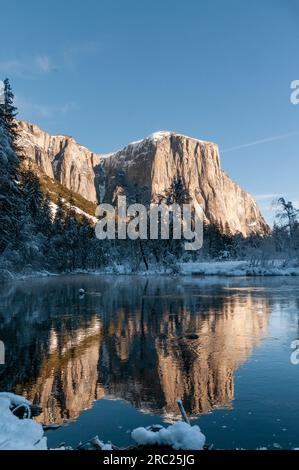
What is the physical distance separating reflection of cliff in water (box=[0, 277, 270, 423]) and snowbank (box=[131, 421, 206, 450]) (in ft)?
7.26

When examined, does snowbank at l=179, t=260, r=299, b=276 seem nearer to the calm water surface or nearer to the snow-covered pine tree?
the calm water surface

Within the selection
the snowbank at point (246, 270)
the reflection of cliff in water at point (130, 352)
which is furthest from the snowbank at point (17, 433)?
the snowbank at point (246, 270)

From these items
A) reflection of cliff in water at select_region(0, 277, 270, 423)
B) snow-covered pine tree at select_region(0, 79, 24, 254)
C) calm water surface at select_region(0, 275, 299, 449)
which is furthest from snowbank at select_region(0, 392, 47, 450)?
snow-covered pine tree at select_region(0, 79, 24, 254)

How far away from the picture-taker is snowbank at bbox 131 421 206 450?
242 inches

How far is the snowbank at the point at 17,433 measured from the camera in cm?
620

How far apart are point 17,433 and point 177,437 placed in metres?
2.65

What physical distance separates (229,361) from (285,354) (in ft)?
6.99

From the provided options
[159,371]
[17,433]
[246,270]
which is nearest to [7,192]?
[159,371]

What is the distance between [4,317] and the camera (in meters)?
21.6

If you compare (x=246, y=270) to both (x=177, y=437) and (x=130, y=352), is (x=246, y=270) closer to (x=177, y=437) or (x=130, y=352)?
(x=130, y=352)

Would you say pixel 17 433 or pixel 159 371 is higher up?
pixel 17 433

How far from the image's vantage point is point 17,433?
6758 mm

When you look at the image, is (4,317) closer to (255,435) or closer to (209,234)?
(255,435)

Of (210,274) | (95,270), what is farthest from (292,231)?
(95,270)
